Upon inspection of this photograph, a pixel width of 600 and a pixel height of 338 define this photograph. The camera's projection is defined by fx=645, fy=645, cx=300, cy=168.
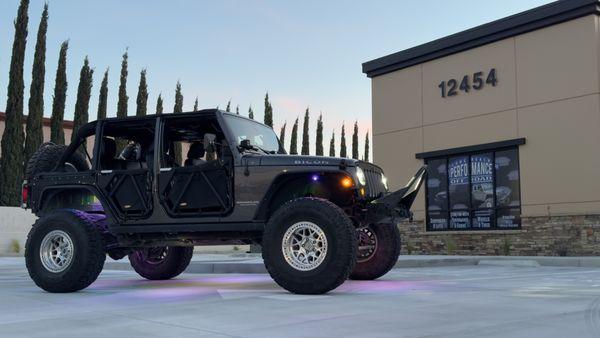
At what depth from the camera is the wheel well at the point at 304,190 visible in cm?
761

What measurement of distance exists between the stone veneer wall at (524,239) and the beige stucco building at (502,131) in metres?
0.03

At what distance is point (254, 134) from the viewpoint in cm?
854

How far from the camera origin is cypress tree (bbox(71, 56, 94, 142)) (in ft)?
107

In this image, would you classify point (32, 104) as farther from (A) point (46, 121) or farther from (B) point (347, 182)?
(B) point (347, 182)

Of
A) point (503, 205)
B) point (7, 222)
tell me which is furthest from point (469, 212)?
point (7, 222)

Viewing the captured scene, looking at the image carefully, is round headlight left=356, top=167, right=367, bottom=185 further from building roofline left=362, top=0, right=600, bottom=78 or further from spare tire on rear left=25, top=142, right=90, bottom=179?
building roofline left=362, top=0, right=600, bottom=78

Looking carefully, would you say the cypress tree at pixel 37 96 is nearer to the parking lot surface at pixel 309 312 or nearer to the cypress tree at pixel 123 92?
the cypress tree at pixel 123 92

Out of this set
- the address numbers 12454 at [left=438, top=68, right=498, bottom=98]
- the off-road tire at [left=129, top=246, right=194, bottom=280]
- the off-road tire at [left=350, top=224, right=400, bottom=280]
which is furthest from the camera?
the address numbers 12454 at [left=438, top=68, right=498, bottom=98]

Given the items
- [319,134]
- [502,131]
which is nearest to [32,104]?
[502,131]

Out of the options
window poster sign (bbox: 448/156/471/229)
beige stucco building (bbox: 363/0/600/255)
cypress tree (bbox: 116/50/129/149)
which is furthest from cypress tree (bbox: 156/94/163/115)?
window poster sign (bbox: 448/156/471/229)

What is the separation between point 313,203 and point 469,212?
14.4 metres

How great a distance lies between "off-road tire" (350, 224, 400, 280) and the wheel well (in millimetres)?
1488

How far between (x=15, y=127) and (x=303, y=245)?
24.8 m

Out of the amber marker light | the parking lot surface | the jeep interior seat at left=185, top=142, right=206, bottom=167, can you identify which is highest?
the jeep interior seat at left=185, top=142, right=206, bottom=167
